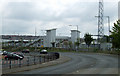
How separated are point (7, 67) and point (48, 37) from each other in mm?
68469

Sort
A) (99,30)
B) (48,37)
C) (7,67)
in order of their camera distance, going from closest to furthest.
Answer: (7,67)
(99,30)
(48,37)

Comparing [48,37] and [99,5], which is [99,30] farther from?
[48,37]

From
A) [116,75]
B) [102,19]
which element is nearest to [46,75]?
[116,75]

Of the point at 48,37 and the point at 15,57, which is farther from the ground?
the point at 48,37

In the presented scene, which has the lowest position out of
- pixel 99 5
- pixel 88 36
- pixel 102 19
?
pixel 88 36

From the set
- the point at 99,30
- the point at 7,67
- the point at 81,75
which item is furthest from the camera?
the point at 99,30

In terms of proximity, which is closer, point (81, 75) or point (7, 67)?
point (81, 75)

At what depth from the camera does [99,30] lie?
69.9 metres

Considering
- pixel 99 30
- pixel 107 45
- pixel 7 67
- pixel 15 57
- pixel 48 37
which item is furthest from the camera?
pixel 48 37

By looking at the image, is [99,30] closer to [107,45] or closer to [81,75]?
[107,45]

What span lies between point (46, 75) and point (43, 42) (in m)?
77.3

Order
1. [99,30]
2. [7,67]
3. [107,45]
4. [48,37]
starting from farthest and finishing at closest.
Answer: [48,37] → [99,30] → [107,45] → [7,67]

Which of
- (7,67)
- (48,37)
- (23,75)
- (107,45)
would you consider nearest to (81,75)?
(23,75)

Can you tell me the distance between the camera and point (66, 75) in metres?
15.2
